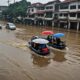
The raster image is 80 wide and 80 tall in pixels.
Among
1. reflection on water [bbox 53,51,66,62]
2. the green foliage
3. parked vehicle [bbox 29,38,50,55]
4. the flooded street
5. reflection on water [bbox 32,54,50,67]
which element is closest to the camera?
the flooded street

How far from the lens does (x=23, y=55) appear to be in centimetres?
2205

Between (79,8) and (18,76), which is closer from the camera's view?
(18,76)

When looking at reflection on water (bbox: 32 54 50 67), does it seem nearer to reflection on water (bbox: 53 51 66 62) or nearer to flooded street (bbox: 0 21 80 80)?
flooded street (bbox: 0 21 80 80)

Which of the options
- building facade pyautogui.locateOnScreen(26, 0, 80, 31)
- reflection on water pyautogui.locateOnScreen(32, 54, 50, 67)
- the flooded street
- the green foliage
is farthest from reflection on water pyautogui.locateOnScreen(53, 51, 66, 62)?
the green foliage

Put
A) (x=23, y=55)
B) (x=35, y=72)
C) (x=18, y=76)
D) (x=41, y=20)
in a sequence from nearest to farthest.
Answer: (x=18, y=76)
(x=35, y=72)
(x=23, y=55)
(x=41, y=20)

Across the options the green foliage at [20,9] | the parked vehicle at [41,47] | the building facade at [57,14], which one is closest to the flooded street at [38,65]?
the parked vehicle at [41,47]

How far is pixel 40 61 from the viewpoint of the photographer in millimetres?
19828

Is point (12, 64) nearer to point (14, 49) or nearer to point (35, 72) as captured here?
point (35, 72)

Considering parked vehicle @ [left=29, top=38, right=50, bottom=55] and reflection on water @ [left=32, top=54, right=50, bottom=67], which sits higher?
parked vehicle @ [left=29, top=38, right=50, bottom=55]

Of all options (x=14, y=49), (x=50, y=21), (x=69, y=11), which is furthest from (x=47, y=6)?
(x=14, y=49)

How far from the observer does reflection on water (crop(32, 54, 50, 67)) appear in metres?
18.9

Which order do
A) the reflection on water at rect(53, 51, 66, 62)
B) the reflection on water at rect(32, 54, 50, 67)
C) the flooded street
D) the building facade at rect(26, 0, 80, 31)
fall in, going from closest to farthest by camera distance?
the flooded street < the reflection on water at rect(32, 54, 50, 67) < the reflection on water at rect(53, 51, 66, 62) < the building facade at rect(26, 0, 80, 31)

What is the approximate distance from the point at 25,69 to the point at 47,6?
47678 mm

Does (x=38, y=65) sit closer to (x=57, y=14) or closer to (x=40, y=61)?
(x=40, y=61)
